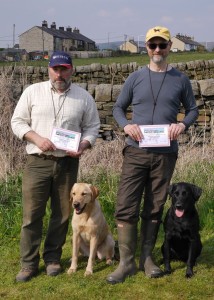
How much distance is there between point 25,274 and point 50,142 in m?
1.44

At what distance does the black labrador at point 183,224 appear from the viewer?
15.8ft

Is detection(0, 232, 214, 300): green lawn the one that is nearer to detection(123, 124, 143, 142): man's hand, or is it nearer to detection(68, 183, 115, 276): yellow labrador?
detection(68, 183, 115, 276): yellow labrador

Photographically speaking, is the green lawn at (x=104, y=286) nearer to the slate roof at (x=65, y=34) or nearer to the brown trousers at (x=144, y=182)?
the brown trousers at (x=144, y=182)

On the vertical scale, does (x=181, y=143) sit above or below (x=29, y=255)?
above

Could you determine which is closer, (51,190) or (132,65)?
(51,190)

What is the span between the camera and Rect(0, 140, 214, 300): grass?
456 cm

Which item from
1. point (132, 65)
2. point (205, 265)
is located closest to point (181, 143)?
point (205, 265)

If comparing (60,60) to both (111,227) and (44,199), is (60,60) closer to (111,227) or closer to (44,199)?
(44,199)

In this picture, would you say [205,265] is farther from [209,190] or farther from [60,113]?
[60,113]

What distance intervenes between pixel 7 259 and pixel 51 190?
1.19 meters

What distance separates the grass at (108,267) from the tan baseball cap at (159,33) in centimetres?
244

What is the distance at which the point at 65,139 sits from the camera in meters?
4.62

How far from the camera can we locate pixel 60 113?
4.68 metres

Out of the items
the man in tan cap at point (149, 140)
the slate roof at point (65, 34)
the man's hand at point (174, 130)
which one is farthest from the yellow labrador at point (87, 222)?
the slate roof at point (65, 34)
